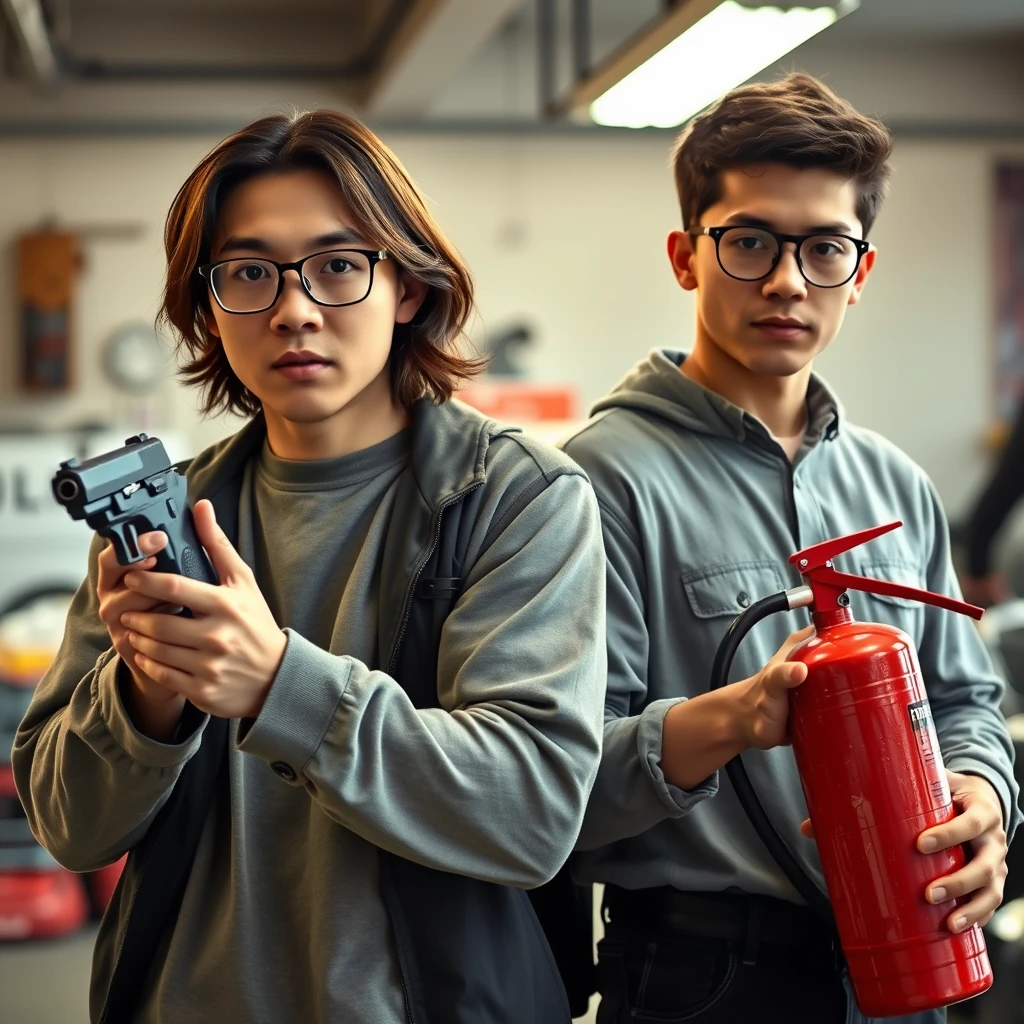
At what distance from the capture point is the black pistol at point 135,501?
3.20 ft

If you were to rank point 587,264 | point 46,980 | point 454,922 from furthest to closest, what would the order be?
point 587,264 < point 46,980 < point 454,922

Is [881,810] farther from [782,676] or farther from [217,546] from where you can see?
[217,546]

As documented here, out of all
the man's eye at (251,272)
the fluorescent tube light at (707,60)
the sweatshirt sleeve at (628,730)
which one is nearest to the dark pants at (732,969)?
the sweatshirt sleeve at (628,730)

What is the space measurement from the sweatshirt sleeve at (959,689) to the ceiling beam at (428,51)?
3511mm

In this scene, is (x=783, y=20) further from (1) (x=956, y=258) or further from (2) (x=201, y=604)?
(1) (x=956, y=258)

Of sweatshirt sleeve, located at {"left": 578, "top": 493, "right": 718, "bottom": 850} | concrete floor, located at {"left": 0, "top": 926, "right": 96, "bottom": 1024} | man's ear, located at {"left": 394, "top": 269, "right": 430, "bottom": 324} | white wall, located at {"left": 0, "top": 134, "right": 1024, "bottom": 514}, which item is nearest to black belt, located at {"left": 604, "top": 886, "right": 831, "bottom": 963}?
sweatshirt sleeve, located at {"left": 578, "top": 493, "right": 718, "bottom": 850}

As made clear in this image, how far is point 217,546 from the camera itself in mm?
1061

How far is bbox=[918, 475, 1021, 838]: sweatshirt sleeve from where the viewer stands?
1.44 m

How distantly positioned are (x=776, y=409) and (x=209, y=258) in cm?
68

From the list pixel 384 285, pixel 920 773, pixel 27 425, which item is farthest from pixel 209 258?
pixel 27 425

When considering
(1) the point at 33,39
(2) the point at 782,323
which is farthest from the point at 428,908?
(1) the point at 33,39

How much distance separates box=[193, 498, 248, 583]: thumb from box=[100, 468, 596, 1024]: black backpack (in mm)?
154

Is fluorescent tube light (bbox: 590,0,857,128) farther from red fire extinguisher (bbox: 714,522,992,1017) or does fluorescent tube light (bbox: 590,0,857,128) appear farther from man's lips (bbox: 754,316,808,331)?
red fire extinguisher (bbox: 714,522,992,1017)

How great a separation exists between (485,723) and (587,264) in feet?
19.9
